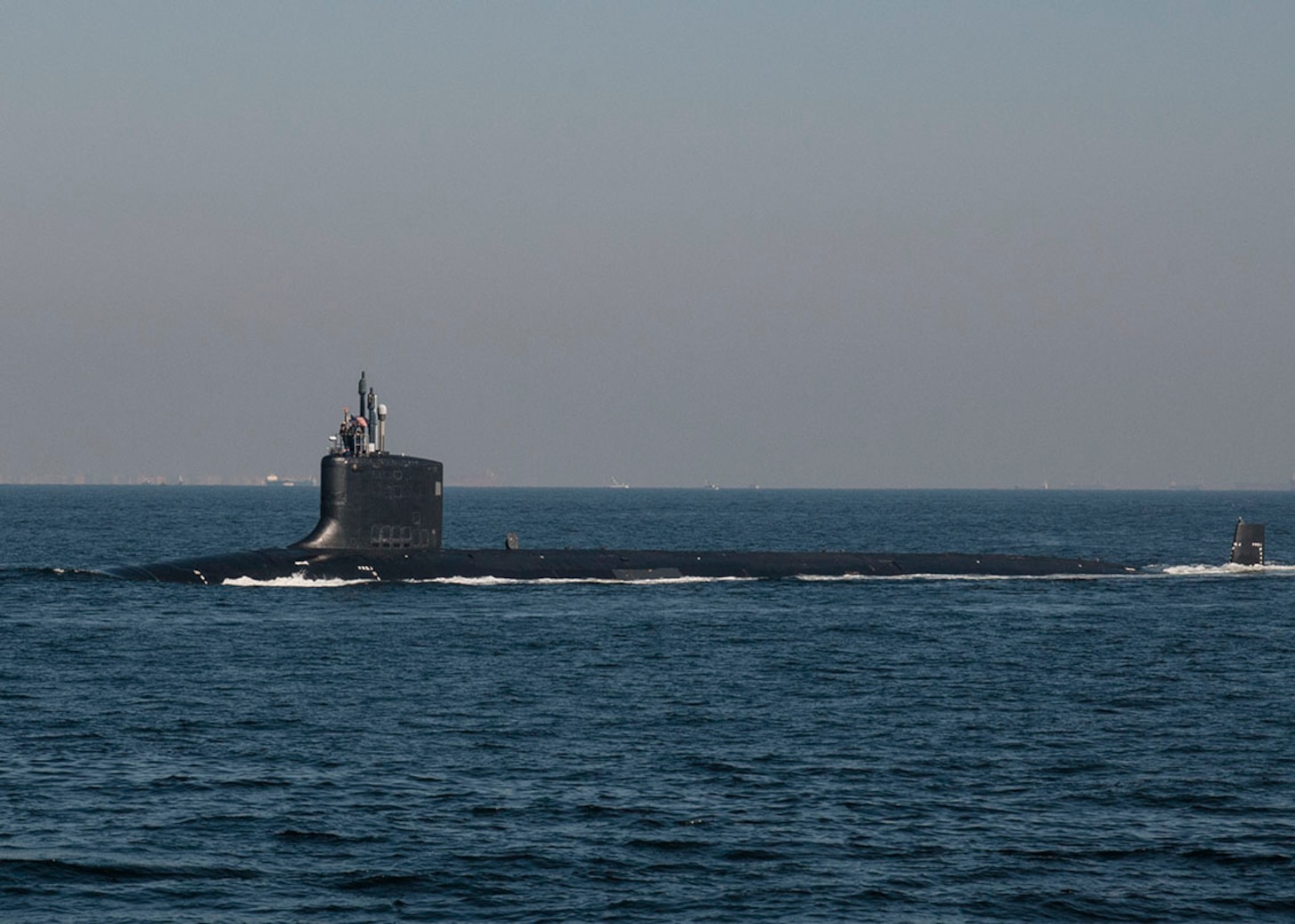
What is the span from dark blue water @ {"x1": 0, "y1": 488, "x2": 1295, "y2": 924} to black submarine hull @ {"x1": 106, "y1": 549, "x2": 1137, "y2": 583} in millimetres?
1483

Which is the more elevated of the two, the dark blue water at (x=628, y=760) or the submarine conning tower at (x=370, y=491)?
the submarine conning tower at (x=370, y=491)

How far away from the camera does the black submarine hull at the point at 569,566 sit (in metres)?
60.6

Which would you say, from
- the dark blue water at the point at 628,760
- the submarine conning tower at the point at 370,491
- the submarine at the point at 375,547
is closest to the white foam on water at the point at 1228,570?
the dark blue water at the point at 628,760

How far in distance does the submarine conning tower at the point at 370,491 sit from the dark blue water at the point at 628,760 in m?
2.32

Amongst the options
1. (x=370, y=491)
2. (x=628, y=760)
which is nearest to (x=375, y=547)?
(x=370, y=491)

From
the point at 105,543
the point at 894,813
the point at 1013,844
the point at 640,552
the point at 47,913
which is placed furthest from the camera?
the point at 105,543

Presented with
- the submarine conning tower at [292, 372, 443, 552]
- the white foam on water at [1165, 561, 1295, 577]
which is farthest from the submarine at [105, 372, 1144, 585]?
the white foam on water at [1165, 561, 1295, 577]

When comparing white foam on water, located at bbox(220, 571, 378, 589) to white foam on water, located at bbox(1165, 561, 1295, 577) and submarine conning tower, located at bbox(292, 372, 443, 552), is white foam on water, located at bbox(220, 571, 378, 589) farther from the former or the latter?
white foam on water, located at bbox(1165, 561, 1295, 577)

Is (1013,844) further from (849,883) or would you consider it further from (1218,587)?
(1218,587)

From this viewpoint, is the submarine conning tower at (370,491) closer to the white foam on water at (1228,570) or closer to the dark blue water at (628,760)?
the dark blue water at (628,760)

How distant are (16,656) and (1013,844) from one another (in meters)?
29.4

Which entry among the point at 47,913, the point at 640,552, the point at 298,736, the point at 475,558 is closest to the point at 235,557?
the point at 475,558

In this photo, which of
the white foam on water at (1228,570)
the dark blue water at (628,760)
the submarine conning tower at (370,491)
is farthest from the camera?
the white foam on water at (1228,570)

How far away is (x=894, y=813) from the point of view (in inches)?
1057
